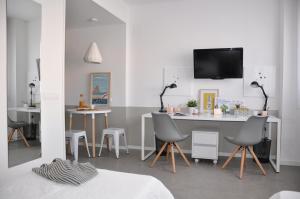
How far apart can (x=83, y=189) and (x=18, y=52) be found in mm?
1643

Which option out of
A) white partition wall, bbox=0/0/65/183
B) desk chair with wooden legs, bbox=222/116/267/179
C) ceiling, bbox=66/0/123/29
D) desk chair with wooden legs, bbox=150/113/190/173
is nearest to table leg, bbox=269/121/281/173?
desk chair with wooden legs, bbox=222/116/267/179

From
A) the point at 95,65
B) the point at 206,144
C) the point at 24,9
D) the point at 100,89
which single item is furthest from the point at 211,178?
the point at 95,65

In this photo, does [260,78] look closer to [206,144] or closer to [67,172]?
[206,144]

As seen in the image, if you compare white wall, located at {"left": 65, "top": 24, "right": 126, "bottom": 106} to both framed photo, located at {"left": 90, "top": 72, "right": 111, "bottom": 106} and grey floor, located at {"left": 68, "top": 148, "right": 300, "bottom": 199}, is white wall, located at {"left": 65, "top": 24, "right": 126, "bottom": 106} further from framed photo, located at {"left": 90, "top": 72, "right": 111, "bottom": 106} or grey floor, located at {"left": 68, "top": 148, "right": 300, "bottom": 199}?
grey floor, located at {"left": 68, "top": 148, "right": 300, "bottom": 199}

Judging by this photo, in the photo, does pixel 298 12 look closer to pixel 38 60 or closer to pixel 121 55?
pixel 121 55

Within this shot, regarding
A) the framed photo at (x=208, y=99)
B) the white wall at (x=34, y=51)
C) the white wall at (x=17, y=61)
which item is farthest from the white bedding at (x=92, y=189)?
the framed photo at (x=208, y=99)

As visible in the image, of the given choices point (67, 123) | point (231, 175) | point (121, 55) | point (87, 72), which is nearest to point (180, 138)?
point (231, 175)

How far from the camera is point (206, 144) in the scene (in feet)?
12.2

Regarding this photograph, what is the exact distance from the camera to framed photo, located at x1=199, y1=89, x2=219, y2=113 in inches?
165

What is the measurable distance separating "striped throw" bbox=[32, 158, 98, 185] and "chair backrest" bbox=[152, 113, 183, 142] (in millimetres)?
1688

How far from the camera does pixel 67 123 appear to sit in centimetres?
520

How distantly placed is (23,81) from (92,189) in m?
1.54

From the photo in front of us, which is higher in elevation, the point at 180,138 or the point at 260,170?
the point at 180,138

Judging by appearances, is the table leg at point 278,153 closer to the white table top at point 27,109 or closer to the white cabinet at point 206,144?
the white cabinet at point 206,144
